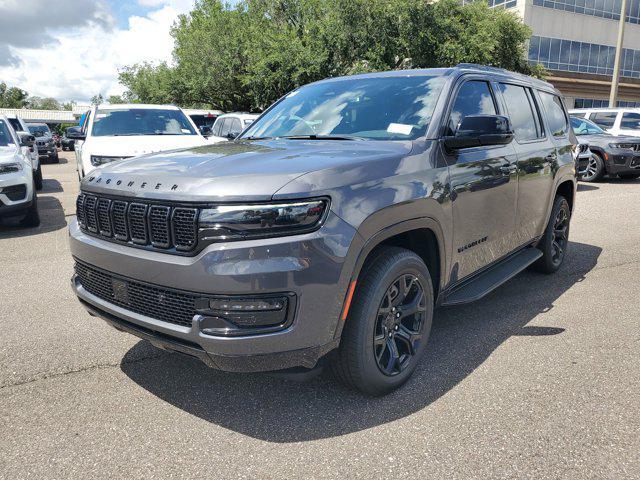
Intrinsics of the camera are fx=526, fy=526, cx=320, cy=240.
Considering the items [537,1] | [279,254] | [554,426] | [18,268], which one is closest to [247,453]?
[279,254]

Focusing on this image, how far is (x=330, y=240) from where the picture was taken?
7.95 ft

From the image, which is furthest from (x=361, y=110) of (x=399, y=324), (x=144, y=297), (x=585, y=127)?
(x=585, y=127)

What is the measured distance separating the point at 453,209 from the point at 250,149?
4.32 feet

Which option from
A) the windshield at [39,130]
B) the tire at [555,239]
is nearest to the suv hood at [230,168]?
the tire at [555,239]

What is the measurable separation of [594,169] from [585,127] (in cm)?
148

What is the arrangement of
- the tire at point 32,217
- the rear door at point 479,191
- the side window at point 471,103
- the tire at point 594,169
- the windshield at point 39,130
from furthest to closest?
the windshield at point 39,130, the tire at point 594,169, the tire at point 32,217, the side window at point 471,103, the rear door at point 479,191

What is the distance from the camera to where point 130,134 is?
908 cm

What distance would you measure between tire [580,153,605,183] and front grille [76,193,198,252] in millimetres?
13167

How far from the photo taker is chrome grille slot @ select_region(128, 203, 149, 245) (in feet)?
8.51

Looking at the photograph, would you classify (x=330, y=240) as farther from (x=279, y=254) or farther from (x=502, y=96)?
(x=502, y=96)

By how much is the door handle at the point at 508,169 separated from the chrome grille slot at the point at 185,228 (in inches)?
95.0

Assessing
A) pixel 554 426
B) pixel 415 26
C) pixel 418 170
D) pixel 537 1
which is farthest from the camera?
pixel 537 1

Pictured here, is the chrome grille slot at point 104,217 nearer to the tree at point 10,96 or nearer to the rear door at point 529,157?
the rear door at point 529,157

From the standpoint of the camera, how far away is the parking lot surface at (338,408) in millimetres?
2459
